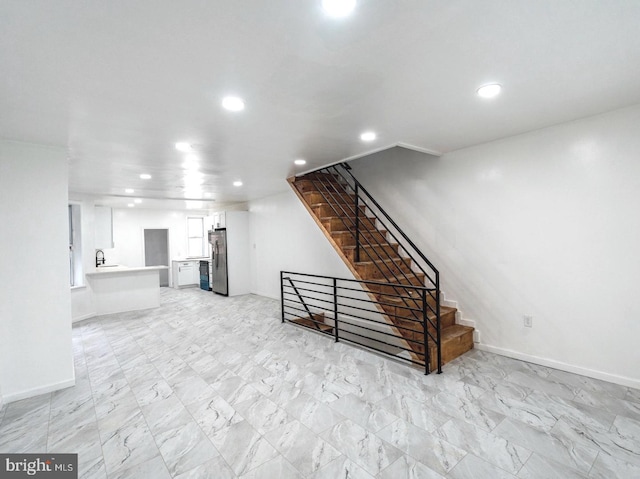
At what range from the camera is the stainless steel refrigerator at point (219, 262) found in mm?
7645

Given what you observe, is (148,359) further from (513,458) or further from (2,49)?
(513,458)

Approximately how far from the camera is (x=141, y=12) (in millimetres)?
1364

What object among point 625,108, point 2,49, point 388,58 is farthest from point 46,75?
point 625,108

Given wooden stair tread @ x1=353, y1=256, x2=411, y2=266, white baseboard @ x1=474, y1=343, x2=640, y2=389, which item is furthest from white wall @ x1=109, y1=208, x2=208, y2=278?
white baseboard @ x1=474, y1=343, x2=640, y2=389

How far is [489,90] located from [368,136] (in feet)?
4.00

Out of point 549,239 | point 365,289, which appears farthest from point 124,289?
point 549,239

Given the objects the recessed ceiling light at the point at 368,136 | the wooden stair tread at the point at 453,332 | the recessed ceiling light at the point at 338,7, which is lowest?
the wooden stair tread at the point at 453,332

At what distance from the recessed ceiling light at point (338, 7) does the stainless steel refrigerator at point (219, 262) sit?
6735mm

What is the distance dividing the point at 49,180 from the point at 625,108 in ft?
18.0

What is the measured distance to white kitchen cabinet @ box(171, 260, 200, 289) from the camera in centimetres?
909

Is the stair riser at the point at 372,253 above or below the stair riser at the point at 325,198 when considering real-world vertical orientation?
below

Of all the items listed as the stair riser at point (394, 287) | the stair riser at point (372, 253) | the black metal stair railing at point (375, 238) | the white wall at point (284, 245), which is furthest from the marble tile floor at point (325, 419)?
the white wall at point (284, 245)

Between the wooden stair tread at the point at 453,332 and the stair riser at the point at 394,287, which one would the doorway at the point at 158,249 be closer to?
the stair riser at the point at 394,287

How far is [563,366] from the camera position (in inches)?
122
